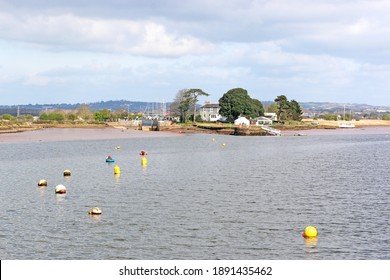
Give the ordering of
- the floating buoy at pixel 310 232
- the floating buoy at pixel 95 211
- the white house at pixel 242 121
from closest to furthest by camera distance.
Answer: the floating buoy at pixel 310 232
the floating buoy at pixel 95 211
the white house at pixel 242 121

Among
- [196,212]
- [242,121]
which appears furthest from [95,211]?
[242,121]

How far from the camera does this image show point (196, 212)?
139 ft

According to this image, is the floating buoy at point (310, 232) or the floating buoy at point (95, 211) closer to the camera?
the floating buoy at point (310, 232)

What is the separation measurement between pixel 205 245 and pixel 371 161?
198ft

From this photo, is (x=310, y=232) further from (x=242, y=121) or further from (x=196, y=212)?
(x=242, y=121)

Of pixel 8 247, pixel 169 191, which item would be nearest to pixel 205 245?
pixel 8 247

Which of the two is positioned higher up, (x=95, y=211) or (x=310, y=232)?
(x=310, y=232)

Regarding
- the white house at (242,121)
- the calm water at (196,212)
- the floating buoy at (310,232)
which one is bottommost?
the calm water at (196,212)

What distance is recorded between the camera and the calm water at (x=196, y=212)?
32.1m

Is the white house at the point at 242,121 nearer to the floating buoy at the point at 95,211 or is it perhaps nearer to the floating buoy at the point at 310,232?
the floating buoy at the point at 95,211

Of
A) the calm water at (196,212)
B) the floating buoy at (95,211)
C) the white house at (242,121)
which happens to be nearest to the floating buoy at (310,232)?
the calm water at (196,212)

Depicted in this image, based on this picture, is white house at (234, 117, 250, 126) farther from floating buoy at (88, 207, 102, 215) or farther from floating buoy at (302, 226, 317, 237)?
floating buoy at (302, 226, 317, 237)

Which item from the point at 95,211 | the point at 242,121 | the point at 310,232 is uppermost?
the point at 242,121
